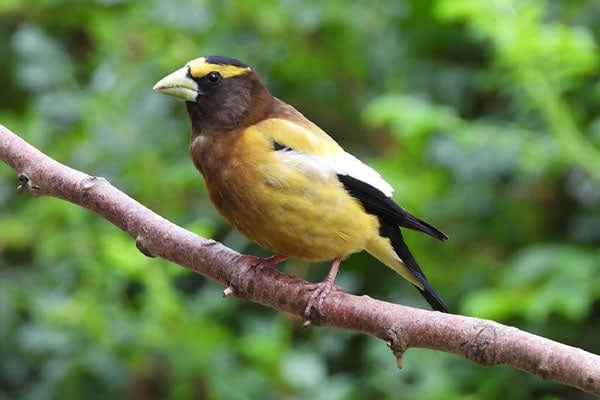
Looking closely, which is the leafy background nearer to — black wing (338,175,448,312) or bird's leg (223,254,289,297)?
black wing (338,175,448,312)

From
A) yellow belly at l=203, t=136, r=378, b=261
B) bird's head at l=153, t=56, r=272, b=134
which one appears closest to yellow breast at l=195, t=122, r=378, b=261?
yellow belly at l=203, t=136, r=378, b=261

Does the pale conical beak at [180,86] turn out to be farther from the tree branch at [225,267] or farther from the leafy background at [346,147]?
the leafy background at [346,147]

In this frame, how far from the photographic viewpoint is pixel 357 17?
14.8 ft

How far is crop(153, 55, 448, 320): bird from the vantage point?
267cm

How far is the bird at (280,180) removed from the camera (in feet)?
8.77

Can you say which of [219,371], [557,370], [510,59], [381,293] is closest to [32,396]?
[219,371]

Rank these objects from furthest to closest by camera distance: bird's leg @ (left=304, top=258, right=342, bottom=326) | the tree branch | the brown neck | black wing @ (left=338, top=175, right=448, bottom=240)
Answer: the brown neck, black wing @ (left=338, top=175, right=448, bottom=240), bird's leg @ (left=304, top=258, right=342, bottom=326), the tree branch

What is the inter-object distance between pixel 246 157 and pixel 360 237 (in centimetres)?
35

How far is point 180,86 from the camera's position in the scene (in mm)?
2805

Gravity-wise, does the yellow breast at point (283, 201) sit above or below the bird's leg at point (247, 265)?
above

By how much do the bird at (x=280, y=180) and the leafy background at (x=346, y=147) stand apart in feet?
2.66

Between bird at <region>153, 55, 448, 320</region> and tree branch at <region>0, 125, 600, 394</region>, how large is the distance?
0.35ft

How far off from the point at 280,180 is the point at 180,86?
14.7 inches

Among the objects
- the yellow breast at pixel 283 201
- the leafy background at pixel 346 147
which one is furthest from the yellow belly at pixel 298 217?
the leafy background at pixel 346 147
